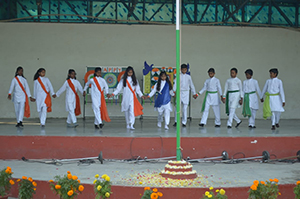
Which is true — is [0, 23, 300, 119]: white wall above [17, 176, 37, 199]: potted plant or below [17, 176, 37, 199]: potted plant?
above

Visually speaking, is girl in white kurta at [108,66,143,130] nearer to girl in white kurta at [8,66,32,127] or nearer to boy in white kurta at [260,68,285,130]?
girl in white kurta at [8,66,32,127]

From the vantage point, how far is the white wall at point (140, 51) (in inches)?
526

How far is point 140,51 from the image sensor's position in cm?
1370

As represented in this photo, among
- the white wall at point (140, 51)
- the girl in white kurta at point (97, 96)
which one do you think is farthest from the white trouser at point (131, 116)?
the white wall at point (140, 51)

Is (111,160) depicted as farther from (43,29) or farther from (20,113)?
(43,29)

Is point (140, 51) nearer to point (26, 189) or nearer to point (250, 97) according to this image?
point (250, 97)

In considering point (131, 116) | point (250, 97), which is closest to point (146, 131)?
point (131, 116)

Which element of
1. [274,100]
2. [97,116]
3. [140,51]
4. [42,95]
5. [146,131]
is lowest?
[146,131]

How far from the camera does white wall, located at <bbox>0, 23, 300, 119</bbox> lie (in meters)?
13.4

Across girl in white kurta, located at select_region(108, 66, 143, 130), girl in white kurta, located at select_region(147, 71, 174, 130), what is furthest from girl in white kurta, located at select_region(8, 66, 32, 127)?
girl in white kurta, located at select_region(147, 71, 174, 130)

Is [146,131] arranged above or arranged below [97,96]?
below

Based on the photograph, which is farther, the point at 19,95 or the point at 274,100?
the point at 19,95

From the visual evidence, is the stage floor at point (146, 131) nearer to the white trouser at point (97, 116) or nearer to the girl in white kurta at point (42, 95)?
the white trouser at point (97, 116)

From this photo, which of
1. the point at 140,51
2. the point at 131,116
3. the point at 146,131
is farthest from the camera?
the point at 140,51
